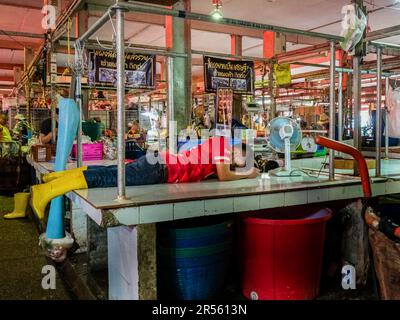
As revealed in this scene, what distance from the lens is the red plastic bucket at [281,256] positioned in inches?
124

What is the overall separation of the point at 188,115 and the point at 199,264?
19.5 feet

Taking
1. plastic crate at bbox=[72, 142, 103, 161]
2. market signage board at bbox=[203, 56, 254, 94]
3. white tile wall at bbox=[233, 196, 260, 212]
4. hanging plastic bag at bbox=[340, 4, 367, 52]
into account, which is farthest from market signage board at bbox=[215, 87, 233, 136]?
white tile wall at bbox=[233, 196, 260, 212]

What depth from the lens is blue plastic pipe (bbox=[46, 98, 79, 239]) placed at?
3402 mm

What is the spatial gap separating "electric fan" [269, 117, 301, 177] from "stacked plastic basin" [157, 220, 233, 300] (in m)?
1.14

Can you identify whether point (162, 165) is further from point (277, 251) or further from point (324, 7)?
point (324, 7)

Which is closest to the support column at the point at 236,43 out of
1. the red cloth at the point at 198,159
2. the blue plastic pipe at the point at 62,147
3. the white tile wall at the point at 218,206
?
the red cloth at the point at 198,159

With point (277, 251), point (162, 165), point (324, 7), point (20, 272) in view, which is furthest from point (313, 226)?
point (324, 7)

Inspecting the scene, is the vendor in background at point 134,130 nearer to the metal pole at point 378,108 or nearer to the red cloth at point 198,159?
the red cloth at point 198,159

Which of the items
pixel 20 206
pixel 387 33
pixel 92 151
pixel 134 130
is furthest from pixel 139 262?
pixel 134 130

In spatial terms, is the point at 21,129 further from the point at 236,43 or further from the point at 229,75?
the point at 236,43

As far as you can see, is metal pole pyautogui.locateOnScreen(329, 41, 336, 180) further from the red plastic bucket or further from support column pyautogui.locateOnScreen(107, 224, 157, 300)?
support column pyautogui.locateOnScreen(107, 224, 157, 300)

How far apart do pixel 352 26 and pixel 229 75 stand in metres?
4.44

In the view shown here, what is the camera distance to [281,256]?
3.17 meters

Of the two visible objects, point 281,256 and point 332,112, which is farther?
point 332,112
